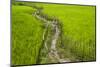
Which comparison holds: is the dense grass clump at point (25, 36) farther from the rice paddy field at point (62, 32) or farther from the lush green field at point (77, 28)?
the lush green field at point (77, 28)

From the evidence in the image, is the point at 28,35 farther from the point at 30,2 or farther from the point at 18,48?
the point at 30,2

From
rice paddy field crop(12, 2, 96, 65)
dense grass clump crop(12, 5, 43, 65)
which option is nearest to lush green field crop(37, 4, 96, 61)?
rice paddy field crop(12, 2, 96, 65)

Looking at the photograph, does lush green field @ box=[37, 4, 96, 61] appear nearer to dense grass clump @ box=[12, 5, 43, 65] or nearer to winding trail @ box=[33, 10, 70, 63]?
winding trail @ box=[33, 10, 70, 63]

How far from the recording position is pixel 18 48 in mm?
2412

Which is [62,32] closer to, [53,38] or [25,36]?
[53,38]

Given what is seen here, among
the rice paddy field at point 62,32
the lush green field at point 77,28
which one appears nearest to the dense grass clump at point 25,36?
the rice paddy field at point 62,32

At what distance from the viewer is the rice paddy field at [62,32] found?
242 cm

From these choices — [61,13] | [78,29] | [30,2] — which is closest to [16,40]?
[30,2]

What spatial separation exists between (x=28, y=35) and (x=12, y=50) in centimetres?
27

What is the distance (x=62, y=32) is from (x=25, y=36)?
0.50m

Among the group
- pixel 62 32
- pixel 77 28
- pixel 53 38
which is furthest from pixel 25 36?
pixel 77 28

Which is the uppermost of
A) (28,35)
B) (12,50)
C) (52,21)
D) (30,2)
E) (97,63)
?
(30,2)

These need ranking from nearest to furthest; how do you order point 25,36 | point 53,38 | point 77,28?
point 25,36
point 53,38
point 77,28

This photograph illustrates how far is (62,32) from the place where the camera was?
8.54 ft
